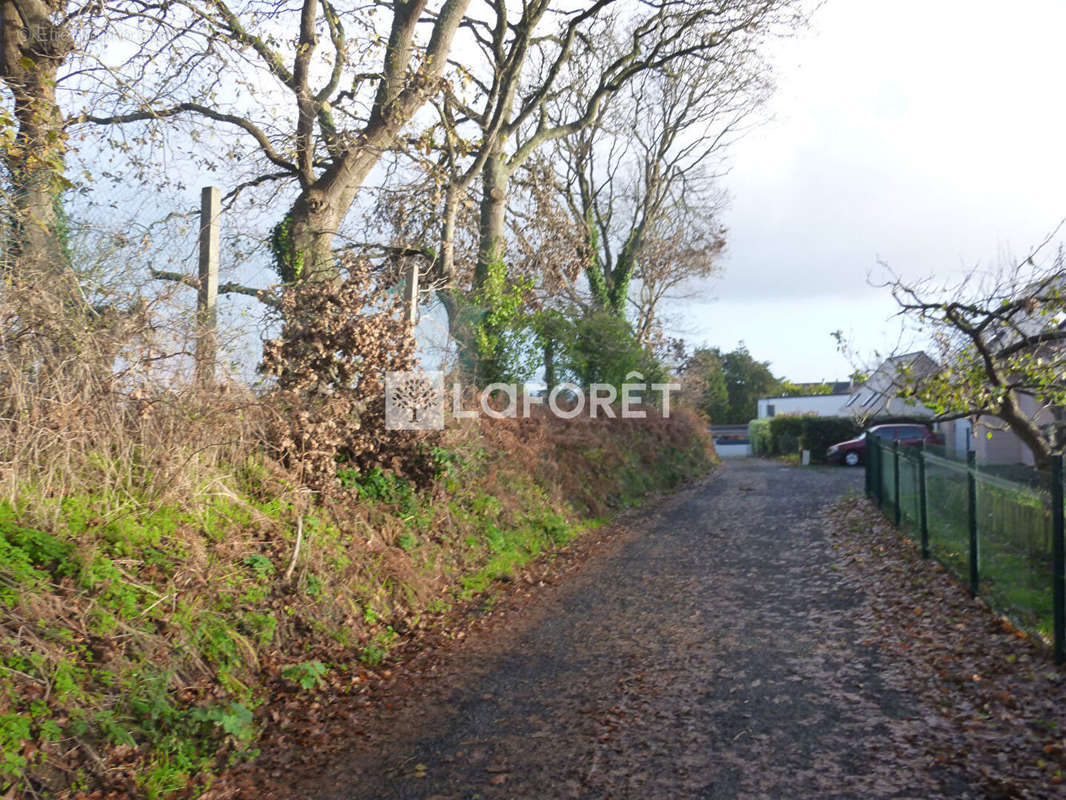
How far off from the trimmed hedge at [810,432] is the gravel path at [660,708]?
28.4 m

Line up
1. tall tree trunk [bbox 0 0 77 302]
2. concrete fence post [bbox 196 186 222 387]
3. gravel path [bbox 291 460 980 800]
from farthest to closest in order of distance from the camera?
1. concrete fence post [bbox 196 186 222 387]
2. tall tree trunk [bbox 0 0 77 302]
3. gravel path [bbox 291 460 980 800]

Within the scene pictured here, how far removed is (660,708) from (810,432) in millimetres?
35762

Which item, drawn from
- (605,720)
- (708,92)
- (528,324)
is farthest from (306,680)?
(708,92)

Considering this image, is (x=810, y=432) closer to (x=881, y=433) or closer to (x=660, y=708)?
(x=881, y=433)

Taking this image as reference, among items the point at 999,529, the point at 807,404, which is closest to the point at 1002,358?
the point at 999,529

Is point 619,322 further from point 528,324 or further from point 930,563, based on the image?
point 930,563

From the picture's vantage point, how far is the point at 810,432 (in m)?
39.8

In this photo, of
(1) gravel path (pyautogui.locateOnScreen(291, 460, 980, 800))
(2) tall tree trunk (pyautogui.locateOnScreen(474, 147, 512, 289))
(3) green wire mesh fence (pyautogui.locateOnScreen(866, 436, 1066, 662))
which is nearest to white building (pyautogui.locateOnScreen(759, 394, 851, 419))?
(2) tall tree trunk (pyautogui.locateOnScreen(474, 147, 512, 289))

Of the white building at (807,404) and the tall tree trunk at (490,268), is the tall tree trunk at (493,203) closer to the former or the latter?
the tall tree trunk at (490,268)

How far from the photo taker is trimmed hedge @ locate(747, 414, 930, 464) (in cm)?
3878

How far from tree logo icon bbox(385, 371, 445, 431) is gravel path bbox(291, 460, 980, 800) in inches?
105

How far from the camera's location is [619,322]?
23484 millimetres

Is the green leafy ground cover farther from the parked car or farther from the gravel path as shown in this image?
the parked car

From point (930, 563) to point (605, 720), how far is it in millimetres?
6503
